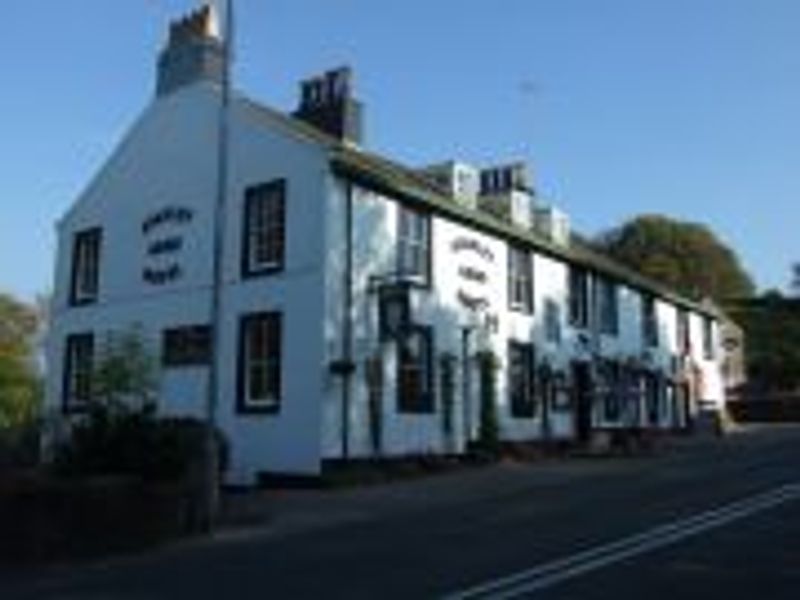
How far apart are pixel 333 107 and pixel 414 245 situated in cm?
502

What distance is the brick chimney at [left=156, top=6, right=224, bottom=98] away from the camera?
109ft

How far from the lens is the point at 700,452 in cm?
3481

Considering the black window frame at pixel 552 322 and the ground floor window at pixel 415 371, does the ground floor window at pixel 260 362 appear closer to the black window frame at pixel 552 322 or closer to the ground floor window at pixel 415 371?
the ground floor window at pixel 415 371

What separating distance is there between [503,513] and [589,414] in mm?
20959

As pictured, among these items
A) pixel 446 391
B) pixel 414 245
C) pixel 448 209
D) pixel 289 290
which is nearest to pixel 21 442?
pixel 289 290

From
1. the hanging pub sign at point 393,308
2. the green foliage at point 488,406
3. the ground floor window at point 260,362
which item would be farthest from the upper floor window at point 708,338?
the ground floor window at point 260,362

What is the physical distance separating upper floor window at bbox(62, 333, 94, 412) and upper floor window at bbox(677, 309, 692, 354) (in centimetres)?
2604

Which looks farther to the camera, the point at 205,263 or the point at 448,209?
the point at 448,209

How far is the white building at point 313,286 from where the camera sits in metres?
28.6

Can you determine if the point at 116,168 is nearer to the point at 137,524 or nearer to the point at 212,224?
the point at 212,224

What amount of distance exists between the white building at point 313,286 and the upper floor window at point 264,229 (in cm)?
5

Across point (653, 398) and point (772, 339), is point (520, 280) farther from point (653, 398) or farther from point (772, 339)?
point (772, 339)

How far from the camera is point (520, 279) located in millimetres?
36812

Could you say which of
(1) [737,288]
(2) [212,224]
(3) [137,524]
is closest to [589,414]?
(2) [212,224]
